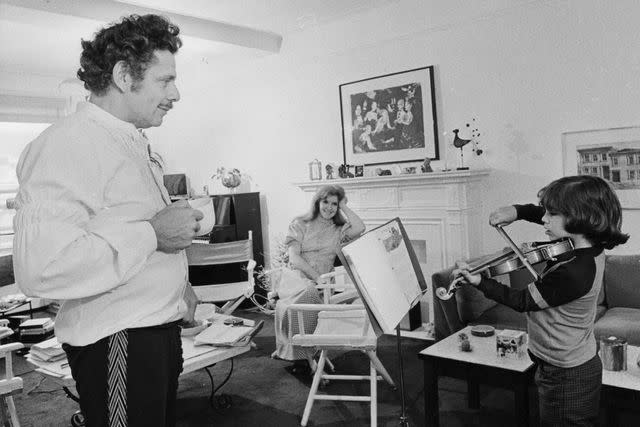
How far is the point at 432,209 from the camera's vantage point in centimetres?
459

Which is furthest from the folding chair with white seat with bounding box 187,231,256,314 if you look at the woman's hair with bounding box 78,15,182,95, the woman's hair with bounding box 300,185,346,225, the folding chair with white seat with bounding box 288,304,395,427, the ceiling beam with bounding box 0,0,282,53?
the woman's hair with bounding box 78,15,182,95

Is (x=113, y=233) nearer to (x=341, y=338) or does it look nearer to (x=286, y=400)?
(x=341, y=338)

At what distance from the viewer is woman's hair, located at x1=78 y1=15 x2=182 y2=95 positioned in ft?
3.42

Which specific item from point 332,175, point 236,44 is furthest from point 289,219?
point 236,44

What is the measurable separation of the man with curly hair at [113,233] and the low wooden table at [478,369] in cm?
161

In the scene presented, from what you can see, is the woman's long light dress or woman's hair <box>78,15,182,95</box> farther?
the woman's long light dress

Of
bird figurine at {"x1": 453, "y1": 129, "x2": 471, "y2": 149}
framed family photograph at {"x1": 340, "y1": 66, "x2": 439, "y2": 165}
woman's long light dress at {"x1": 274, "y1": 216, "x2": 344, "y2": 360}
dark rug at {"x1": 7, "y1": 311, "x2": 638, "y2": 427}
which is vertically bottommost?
dark rug at {"x1": 7, "y1": 311, "x2": 638, "y2": 427}

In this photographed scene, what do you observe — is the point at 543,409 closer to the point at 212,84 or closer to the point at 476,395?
the point at 476,395

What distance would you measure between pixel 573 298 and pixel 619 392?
0.52 meters

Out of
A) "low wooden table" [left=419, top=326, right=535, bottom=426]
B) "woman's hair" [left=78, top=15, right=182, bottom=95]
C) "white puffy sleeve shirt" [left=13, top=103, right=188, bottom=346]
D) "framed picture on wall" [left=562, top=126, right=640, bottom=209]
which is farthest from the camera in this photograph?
"framed picture on wall" [left=562, top=126, right=640, bottom=209]

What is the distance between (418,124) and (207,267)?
2.51 meters

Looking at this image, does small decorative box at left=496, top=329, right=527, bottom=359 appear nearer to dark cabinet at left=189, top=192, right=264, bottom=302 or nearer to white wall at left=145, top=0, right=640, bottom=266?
white wall at left=145, top=0, right=640, bottom=266

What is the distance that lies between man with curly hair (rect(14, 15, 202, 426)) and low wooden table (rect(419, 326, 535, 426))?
5.28ft

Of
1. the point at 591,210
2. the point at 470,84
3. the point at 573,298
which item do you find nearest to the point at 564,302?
the point at 573,298
